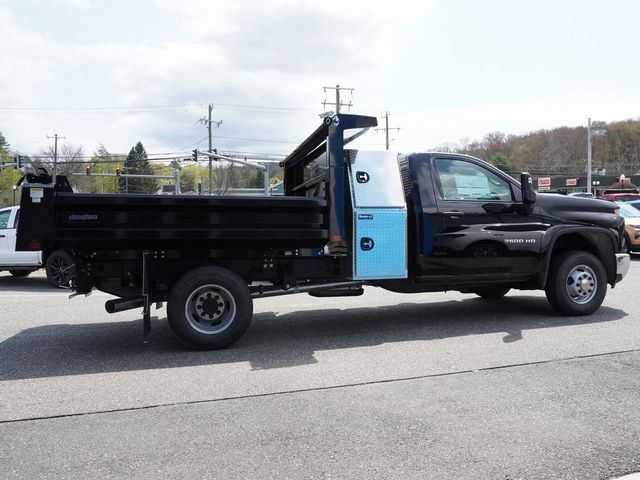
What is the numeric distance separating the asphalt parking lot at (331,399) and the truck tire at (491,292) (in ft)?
2.71

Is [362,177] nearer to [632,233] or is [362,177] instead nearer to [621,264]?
[621,264]

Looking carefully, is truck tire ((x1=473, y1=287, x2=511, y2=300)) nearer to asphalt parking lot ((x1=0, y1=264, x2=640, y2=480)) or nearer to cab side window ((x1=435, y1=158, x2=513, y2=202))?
asphalt parking lot ((x1=0, y1=264, x2=640, y2=480))

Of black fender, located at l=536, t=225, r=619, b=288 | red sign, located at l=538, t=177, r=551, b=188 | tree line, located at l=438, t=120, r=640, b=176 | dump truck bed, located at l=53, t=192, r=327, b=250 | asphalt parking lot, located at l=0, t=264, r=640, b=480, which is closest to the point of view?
asphalt parking lot, located at l=0, t=264, r=640, b=480

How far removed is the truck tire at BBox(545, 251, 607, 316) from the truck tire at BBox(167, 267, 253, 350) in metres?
4.14

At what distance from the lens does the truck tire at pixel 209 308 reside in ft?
18.6

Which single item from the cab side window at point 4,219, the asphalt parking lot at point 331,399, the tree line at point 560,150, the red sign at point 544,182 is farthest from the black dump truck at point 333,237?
the tree line at point 560,150

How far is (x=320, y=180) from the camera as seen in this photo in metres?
6.66

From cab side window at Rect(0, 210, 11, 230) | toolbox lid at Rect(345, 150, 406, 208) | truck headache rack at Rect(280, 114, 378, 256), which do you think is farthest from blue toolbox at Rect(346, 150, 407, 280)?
cab side window at Rect(0, 210, 11, 230)

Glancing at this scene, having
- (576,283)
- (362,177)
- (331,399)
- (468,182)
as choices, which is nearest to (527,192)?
(468,182)

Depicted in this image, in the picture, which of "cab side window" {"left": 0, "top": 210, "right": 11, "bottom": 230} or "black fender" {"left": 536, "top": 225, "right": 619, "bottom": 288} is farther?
"cab side window" {"left": 0, "top": 210, "right": 11, "bottom": 230}

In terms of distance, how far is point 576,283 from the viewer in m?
7.30

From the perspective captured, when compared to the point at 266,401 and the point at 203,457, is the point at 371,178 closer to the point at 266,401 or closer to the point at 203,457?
the point at 266,401

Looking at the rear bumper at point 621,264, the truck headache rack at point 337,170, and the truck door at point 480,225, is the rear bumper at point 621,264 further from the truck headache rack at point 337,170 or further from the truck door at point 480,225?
the truck headache rack at point 337,170

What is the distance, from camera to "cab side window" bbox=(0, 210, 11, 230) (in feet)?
40.0
